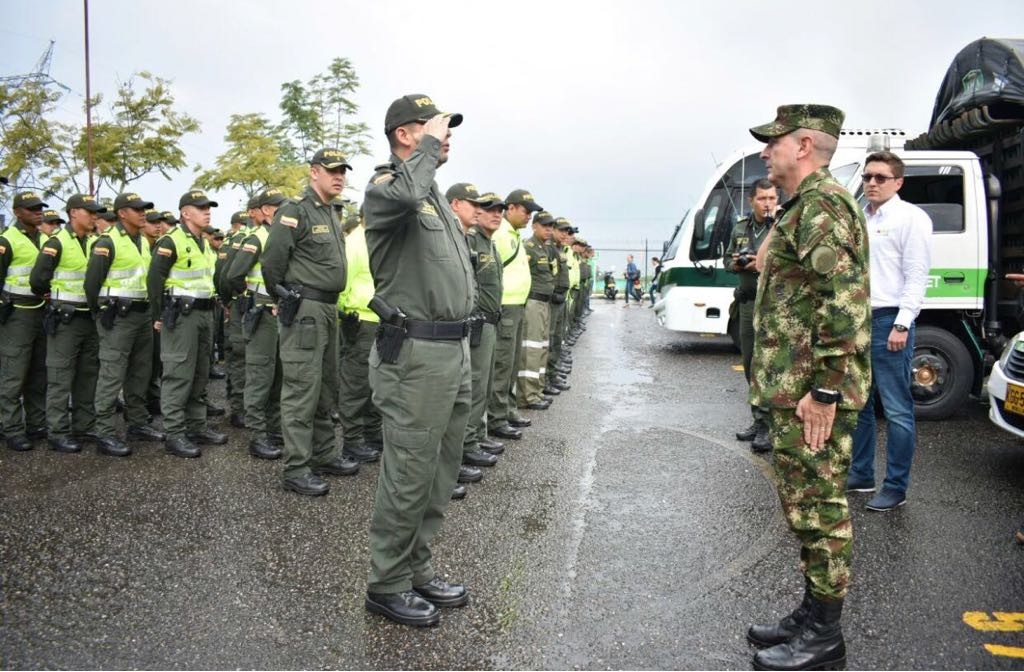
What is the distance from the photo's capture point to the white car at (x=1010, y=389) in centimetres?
504

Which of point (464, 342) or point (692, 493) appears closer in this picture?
point (464, 342)

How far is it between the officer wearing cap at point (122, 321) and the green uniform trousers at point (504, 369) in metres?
2.79

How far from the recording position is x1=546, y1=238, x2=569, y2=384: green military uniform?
9.41 metres

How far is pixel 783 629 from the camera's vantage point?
2.95 m

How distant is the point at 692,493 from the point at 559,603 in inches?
75.9

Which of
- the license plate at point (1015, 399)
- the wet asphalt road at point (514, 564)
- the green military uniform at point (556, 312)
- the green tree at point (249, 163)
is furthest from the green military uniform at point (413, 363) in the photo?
Answer: the green tree at point (249, 163)

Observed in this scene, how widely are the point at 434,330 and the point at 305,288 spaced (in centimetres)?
210

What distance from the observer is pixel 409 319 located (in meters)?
3.11

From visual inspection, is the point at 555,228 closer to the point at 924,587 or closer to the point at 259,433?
the point at 259,433

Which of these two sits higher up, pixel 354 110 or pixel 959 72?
pixel 354 110

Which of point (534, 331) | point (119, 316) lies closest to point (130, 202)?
point (119, 316)

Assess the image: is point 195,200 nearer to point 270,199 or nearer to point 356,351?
point 270,199

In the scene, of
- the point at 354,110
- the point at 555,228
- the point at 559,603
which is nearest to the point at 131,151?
the point at 354,110

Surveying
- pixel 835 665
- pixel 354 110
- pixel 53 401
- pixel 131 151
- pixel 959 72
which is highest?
pixel 354 110
